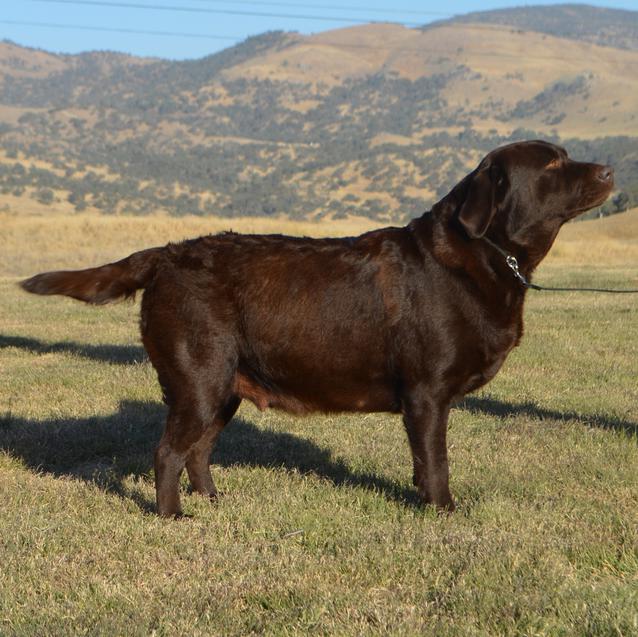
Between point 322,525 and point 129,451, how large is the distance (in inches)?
88.6

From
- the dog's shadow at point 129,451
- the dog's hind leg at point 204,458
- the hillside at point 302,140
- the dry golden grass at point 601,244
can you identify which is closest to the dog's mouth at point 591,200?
the dog's shadow at point 129,451

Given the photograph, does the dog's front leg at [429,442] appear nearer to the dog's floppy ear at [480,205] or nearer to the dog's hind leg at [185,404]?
the dog's floppy ear at [480,205]

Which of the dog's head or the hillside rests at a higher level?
the dog's head

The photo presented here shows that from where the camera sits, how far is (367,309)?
500 cm

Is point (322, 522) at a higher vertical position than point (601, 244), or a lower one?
higher

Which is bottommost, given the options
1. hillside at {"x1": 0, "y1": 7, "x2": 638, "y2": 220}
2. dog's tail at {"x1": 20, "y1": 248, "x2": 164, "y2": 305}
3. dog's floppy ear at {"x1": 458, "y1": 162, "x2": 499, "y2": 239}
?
hillside at {"x1": 0, "y1": 7, "x2": 638, "y2": 220}

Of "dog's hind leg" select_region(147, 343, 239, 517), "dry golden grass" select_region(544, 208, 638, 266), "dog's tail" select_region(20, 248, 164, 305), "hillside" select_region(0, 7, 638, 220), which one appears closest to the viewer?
"dog's hind leg" select_region(147, 343, 239, 517)

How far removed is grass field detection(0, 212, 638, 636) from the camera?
383 cm

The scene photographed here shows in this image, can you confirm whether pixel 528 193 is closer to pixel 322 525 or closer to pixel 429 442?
pixel 429 442

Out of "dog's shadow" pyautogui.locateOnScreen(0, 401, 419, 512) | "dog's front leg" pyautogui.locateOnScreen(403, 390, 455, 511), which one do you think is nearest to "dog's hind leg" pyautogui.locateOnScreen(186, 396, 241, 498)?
"dog's shadow" pyautogui.locateOnScreen(0, 401, 419, 512)

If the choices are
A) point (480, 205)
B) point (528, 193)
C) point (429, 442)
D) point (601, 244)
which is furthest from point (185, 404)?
point (601, 244)

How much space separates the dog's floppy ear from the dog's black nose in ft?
1.72

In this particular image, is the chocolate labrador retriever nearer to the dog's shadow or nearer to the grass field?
the grass field

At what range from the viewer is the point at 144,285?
17.4ft
